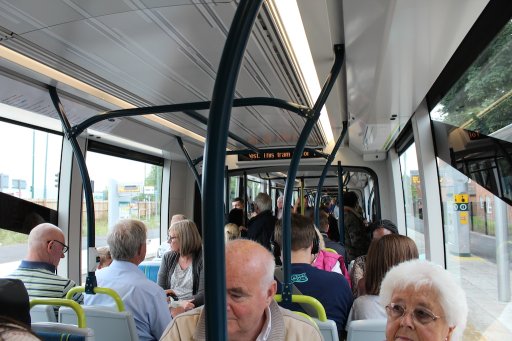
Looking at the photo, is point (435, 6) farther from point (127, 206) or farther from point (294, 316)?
point (127, 206)

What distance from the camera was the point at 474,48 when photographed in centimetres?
261

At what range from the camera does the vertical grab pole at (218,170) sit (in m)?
0.79

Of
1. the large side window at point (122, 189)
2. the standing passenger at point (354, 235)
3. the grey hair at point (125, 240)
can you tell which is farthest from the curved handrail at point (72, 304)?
the standing passenger at point (354, 235)

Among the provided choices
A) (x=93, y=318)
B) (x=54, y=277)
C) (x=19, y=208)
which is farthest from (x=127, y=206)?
(x=93, y=318)

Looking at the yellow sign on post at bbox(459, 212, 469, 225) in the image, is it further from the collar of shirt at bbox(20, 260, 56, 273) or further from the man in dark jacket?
the collar of shirt at bbox(20, 260, 56, 273)

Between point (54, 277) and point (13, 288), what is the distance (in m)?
1.27

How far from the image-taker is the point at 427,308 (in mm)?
1346

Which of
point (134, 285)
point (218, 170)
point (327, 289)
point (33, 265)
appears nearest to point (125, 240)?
point (134, 285)

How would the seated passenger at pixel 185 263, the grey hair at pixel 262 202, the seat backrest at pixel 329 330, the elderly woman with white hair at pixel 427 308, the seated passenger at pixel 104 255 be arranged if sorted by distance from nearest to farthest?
the elderly woman with white hair at pixel 427 308 → the seat backrest at pixel 329 330 → the seated passenger at pixel 185 263 → the seated passenger at pixel 104 255 → the grey hair at pixel 262 202

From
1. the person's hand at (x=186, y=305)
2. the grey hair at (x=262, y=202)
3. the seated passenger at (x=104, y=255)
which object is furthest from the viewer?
the grey hair at (x=262, y=202)

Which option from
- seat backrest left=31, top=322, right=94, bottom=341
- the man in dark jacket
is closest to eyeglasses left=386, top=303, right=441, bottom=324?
seat backrest left=31, top=322, right=94, bottom=341

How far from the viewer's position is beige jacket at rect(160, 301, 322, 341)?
1481 mm

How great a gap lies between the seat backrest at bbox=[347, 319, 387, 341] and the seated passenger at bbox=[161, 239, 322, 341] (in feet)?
1.62

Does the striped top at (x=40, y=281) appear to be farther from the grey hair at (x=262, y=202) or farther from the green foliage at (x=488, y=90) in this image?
the grey hair at (x=262, y=202)
